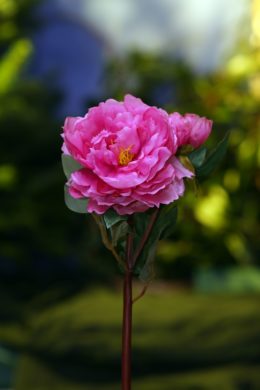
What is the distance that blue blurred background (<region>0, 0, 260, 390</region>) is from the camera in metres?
1.10

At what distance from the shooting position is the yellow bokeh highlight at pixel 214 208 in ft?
4.91

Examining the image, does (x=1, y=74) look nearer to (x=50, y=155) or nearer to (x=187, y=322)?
(x=50, y=155)

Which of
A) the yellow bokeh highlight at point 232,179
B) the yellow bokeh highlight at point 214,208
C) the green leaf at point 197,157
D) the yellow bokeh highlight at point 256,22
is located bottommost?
the green leaf at point 197,157

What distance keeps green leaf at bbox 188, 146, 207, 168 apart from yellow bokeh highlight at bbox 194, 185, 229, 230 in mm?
1072

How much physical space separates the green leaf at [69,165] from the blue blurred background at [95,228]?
2.03 feet

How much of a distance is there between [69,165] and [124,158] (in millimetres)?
38

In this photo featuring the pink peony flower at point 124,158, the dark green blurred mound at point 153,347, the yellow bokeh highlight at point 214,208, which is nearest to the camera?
the pink peony flower at point 124,158

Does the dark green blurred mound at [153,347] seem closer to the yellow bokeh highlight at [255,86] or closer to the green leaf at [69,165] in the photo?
the yellow bokeh highlight at [255,86]

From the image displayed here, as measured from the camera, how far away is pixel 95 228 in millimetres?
1721

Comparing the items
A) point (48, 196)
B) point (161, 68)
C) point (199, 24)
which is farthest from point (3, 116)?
point (199, 24)

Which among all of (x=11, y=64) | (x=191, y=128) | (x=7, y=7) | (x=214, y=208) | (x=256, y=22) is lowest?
(x=191, y=128)

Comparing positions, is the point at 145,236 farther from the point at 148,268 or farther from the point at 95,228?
the point at 95,228

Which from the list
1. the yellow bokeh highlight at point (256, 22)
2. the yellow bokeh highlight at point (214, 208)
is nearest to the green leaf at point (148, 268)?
the yellow bokeh highlight at point (214, 208)

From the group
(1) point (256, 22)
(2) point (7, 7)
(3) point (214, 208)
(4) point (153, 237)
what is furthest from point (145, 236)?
(2) point (7, 7)
